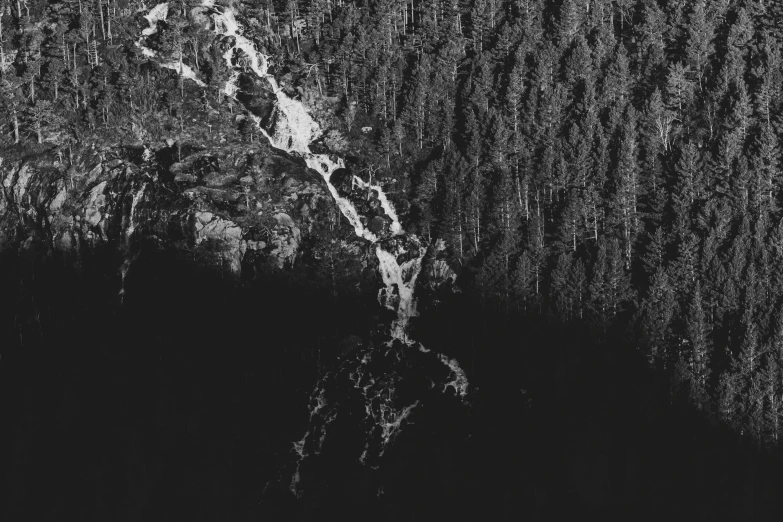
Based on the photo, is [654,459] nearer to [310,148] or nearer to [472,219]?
[472,219]

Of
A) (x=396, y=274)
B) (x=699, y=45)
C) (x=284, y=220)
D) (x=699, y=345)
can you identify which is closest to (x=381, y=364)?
(x=396, y=274)

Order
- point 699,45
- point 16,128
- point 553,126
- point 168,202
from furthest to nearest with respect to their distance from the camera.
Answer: point 699,45, point 553,126, point 16,128, point 168,202

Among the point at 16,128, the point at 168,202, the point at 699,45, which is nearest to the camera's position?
the point at 168,202

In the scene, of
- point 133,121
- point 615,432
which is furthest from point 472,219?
point 133,121

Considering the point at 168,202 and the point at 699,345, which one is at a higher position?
the point at 168,202

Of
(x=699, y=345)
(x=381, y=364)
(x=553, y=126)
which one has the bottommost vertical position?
(x=381, y=364)

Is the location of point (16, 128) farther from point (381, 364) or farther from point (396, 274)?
point (381, 364)
